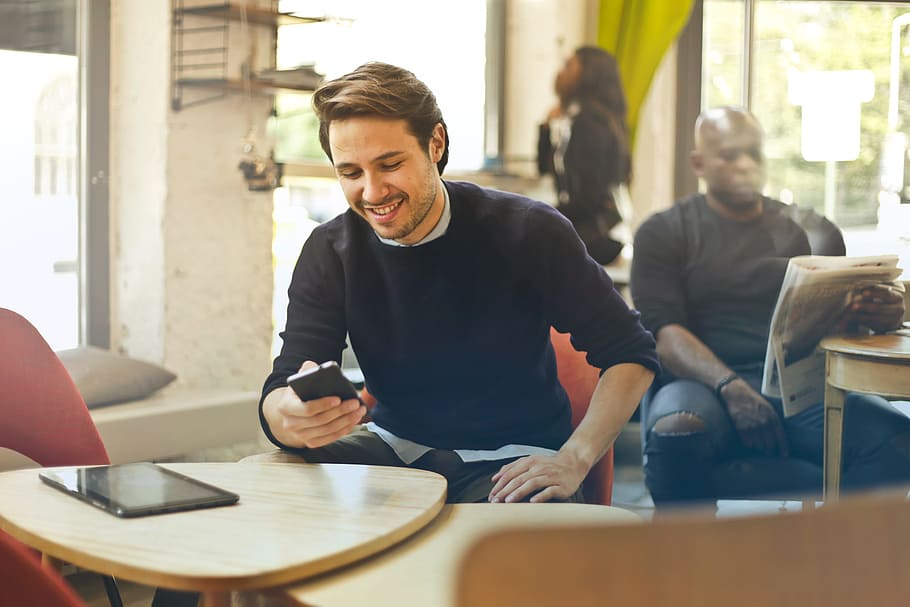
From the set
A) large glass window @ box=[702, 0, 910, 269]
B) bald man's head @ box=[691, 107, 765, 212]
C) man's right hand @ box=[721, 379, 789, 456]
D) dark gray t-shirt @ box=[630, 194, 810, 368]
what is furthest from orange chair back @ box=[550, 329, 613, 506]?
large glass window @ box=[702, 0, 910, 269]

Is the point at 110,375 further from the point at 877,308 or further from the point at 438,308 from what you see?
the point at 877,308

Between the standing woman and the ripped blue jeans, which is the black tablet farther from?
the standing woman

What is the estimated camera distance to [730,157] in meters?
3.22

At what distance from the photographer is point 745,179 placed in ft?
10.5

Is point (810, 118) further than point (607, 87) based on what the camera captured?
Yes

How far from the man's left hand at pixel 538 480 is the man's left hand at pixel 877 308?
121cm

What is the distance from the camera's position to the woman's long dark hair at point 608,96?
4438 millimetres

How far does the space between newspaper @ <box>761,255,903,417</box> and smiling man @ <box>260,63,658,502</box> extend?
0.79m

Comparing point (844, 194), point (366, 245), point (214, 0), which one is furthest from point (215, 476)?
point (844, 194)

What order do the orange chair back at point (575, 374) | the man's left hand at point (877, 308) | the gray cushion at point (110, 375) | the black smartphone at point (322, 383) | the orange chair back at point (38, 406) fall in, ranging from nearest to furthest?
the black smartphone at point (322, 383)
the orange chair back at point (38, 406)
the orange chair back at point (575, 374)
the man's left hand at point (877, 308)
the gray cushion at point (110, 375)

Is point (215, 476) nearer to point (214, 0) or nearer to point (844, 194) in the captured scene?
point (214, 0)

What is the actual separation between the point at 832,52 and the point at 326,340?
12.8 feet

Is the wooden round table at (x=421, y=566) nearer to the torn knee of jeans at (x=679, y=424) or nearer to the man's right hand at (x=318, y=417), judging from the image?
the man's right hand at (x=318, y=417)

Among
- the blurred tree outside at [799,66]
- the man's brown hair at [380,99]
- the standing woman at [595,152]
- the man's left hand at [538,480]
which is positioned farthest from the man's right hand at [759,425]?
the blurred tree outside at [799,66]
